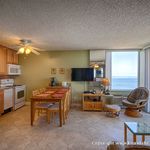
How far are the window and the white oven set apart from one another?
378cm

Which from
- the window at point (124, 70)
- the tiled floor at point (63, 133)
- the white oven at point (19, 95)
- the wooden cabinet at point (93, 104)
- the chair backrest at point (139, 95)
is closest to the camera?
the tiled floor at point (63, 133)

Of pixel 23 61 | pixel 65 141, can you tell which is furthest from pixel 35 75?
pixel 65 141

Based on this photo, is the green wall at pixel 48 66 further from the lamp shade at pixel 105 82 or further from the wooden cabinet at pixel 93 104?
the lamp shade at pixel 105 82

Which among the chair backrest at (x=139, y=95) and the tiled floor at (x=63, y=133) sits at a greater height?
the chair backrest at (x=139, y=95)

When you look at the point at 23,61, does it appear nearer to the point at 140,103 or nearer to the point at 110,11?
the point at 110,11

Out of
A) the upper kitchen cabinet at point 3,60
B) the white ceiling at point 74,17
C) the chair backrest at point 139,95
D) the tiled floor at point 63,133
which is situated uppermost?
the white ceiling at point 74,17

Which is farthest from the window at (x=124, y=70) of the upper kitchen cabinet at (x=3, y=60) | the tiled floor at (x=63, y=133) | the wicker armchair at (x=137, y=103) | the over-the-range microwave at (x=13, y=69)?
the upper kitchen cabinet at (x=3, y=60)

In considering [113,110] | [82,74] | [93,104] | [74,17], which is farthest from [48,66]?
[74,17]

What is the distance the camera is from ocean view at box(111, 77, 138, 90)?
16.9 feet

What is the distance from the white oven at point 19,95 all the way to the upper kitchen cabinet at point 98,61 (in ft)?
9.99

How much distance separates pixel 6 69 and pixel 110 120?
401 centimetres

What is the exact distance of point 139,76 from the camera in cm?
504

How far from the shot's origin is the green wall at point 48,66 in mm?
5398

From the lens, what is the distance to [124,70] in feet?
17.1
